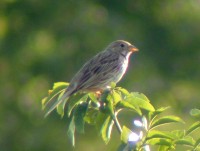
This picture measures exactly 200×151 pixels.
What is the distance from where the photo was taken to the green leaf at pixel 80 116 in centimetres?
443

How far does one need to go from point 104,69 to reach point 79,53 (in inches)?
463

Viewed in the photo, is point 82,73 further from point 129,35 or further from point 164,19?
point 164,19

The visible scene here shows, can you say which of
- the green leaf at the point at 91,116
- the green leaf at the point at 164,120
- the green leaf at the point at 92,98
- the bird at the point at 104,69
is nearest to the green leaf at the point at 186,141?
the green leaf at the point at 164,120

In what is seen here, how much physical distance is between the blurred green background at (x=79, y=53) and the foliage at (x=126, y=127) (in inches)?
506

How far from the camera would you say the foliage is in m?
4.29

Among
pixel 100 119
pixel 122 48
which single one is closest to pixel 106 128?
pixel 100 119

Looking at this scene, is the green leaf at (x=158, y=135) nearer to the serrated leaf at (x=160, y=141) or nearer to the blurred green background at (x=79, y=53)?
the serrated leaf at (x=160, y=141)

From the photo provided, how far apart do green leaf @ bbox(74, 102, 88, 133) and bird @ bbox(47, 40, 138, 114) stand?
1.88 metres

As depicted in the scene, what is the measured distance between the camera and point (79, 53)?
1947 centimetres

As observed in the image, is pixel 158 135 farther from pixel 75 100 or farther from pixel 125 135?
pixel 75 100

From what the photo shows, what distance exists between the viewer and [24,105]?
19.9 m

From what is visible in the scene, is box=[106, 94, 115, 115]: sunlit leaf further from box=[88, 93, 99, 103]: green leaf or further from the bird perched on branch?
the bird perched on branch

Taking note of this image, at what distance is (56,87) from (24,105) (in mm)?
14950

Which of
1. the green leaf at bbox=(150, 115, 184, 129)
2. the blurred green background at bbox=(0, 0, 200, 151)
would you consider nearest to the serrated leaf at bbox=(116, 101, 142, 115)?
the green leaf at bbox=(150, 115, 184, 129)
